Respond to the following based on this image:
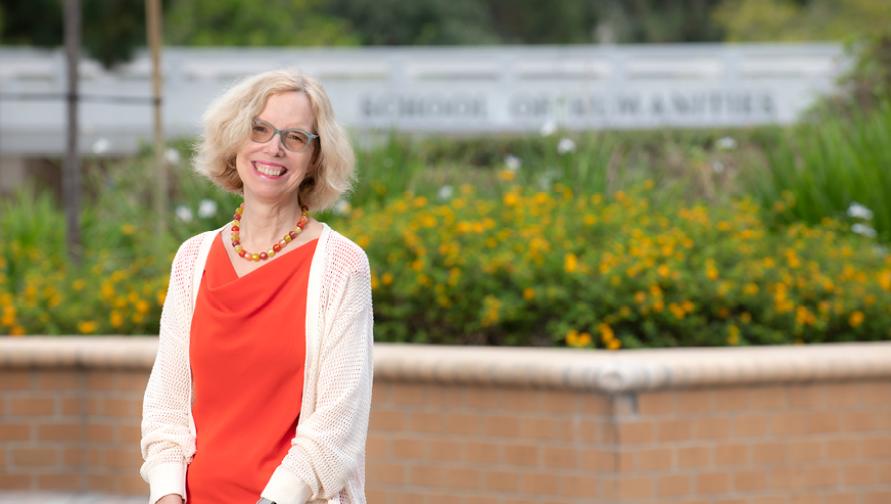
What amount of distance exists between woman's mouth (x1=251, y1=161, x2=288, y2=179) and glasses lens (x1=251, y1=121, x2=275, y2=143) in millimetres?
48

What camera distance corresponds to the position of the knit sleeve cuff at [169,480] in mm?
2889

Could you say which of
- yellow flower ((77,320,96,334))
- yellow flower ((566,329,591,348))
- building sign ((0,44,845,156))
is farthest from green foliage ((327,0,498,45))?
yellow flower ((566,329,591,348))

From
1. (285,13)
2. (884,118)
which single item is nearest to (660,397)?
(884,118)

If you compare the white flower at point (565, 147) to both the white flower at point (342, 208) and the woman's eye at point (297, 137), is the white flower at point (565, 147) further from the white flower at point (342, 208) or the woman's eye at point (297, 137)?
the woman's eye at point (297, 137)

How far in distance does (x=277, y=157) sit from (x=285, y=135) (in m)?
0.05

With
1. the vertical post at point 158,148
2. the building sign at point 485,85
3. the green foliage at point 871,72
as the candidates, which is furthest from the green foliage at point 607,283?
the building sign at point 485,85

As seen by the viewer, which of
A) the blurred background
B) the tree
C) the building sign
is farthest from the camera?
the building sign

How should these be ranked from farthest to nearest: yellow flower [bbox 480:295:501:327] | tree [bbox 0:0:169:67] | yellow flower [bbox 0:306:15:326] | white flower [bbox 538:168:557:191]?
tree [bbox 0:0:169:67], white flower [bbox 538:168:557:191], yellow flower [bbox 0:306:15:326], yellow flower [bbox 480:295:501:327]

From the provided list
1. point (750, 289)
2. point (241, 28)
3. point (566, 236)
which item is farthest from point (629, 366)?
point (241, 28)

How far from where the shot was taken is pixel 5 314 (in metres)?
7.24

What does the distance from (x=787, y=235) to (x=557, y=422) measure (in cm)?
266

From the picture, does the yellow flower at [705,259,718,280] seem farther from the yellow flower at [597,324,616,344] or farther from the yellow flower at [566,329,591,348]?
the yellow flower at [566,329,591,348]

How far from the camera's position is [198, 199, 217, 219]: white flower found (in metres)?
8.08

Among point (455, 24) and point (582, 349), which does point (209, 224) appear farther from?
point (455, 24)
